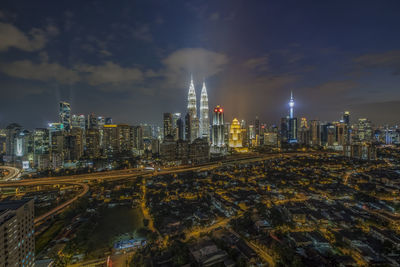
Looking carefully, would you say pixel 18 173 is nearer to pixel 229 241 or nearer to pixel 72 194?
pixel 72 194

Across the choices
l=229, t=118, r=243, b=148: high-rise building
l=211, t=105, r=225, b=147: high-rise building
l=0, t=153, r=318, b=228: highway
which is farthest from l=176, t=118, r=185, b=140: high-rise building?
l=0, t=153, r=318, b=228: highway

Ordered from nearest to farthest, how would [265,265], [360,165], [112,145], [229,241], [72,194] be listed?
[265,265] < [229,241] < [72,194] < [360,165] < [112,145]

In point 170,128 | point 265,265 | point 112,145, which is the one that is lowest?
point 265,265

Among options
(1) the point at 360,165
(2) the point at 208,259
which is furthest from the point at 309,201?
(1) the point at 360,165

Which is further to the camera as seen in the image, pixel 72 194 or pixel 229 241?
pixel 72 194

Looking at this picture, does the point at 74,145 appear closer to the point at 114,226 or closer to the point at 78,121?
the point at 78,121

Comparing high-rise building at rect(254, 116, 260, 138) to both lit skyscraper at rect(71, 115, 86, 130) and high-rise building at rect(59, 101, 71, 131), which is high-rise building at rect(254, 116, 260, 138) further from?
high-rise building at rect(59, 101, 71, 131)

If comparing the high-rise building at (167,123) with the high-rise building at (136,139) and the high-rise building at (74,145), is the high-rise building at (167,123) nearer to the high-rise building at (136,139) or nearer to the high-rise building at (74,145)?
the high-rise building at (136,139)
